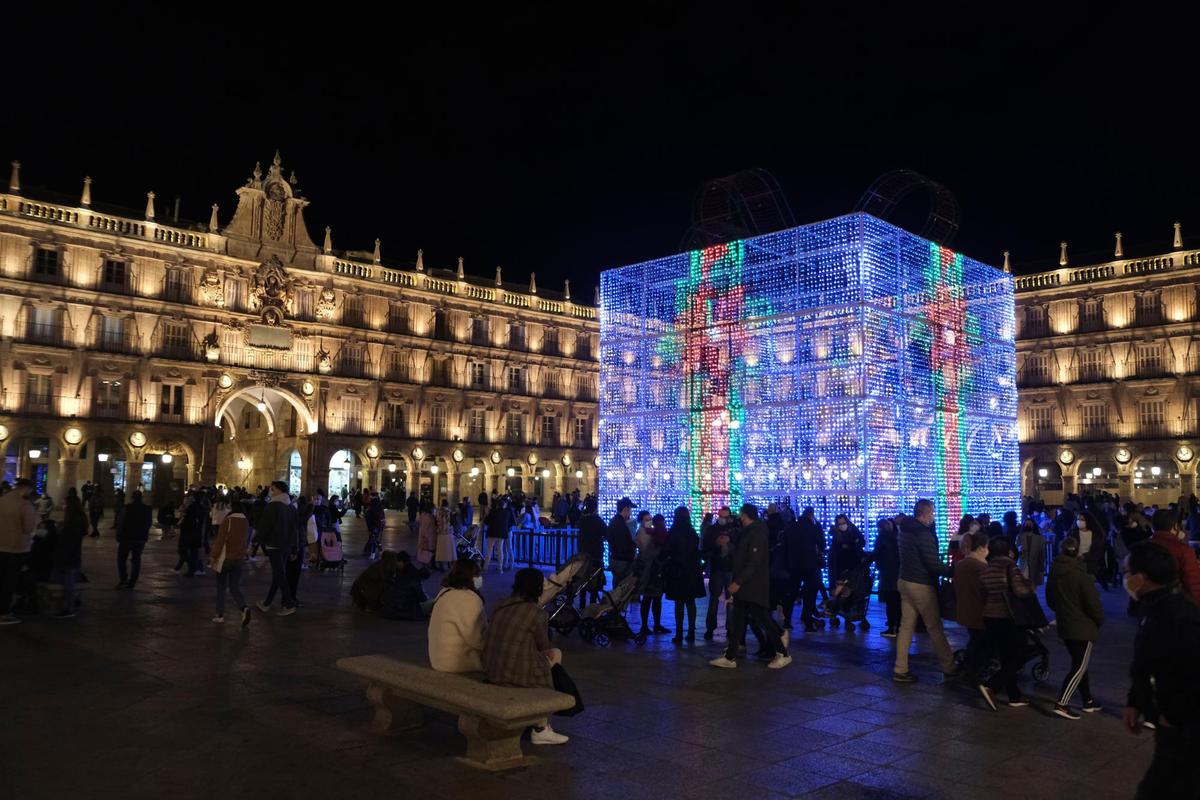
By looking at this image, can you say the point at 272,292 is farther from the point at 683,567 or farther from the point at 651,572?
the point at 683,567

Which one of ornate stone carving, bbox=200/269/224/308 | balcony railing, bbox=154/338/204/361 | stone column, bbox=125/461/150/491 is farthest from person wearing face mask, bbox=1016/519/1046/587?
ornate stone carving, bbox=200/269/224/308

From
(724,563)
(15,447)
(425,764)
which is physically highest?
(15,447)

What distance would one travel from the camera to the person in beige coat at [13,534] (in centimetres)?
1036

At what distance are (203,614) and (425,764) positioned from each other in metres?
7.19

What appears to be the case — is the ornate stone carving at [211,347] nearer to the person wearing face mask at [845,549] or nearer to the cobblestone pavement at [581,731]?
the cobblestone pavement at [581,731]

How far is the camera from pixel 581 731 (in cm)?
635

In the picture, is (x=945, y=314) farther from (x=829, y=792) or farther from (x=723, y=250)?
(x=829, y=792)

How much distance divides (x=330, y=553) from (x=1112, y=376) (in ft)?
131

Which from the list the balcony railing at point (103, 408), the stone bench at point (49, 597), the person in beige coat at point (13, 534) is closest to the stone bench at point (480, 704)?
the person in beige coat at point (13, 534)

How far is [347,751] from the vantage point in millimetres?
5730

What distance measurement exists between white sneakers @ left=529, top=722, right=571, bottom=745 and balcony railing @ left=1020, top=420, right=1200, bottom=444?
143 ft

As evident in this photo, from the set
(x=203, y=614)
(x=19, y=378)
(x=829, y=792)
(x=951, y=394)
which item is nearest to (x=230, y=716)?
(x=829, y=792)

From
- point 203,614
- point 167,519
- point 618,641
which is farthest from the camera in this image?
point 167,519

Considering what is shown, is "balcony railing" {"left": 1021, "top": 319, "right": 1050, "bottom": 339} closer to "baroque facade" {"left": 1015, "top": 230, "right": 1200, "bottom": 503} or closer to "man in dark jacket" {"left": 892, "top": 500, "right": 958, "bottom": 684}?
"baroque facade" {"left": 1015, "top": 230, "right": 1200, "bottom": 503}
